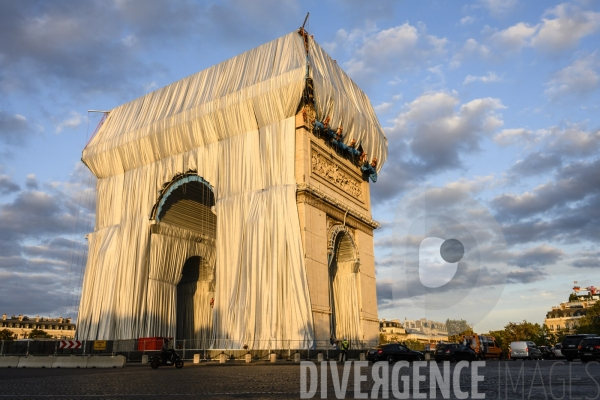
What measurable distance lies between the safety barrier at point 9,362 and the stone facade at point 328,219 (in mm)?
13627

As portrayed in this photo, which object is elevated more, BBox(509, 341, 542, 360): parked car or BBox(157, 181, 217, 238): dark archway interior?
BBox(157, 181, 217, 238): dark archway interior

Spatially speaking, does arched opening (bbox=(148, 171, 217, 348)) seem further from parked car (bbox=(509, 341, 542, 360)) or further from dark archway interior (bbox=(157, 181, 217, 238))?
parked car (bbox=(509, 341, 542, 360))

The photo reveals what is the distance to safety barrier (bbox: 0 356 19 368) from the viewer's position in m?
23.8

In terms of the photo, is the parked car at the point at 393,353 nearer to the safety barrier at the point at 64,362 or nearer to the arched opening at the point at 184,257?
the safety barrier at the point at 64,362

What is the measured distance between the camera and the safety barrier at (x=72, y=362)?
2253 cm

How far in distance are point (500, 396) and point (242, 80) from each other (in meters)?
25.4

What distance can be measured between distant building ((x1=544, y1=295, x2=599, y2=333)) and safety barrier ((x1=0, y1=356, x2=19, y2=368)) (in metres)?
118

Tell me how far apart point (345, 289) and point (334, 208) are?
5.38 meters

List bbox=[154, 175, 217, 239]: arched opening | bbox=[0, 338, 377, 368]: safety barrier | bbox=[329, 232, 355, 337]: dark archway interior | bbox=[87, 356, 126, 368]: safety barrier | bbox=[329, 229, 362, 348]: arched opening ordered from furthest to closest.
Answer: bbox=[154, 175, 217, 239]: arched opening
bbox=[329, 232, 355, 337]: dark archway interior
bbox=[329, 229, 362, 348]: arched opening
bbox=[0, 338, 377, 368]: safety barrier
bbox=[87, 356, 126, 368]: safety barrier

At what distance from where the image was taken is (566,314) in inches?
4845

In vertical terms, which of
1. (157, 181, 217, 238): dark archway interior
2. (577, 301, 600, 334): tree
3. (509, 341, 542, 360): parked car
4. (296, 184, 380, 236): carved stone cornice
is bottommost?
(509, 341, 542, 360): parked car

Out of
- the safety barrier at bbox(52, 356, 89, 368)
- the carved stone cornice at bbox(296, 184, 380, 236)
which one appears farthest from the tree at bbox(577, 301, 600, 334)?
the safety barrier at bbox(52, 356, 89, 368)

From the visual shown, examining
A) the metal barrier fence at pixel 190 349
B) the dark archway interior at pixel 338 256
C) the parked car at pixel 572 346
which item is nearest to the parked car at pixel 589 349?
the parked car at pixel 572 346

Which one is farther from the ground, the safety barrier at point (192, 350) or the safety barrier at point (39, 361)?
the safety barrier at point (192, 350)
